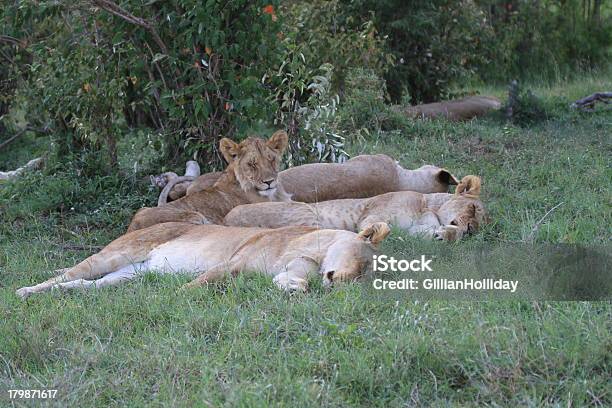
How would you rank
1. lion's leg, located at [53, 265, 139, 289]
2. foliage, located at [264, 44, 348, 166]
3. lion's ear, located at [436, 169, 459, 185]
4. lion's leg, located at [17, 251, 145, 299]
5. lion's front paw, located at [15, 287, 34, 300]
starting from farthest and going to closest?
1. foliage, located at [264, 44, 348, 166]
2. lion's ear, located at [436, 169, 459, 185]
3. lion's leg, located at [17, 251, 145, 299]
4. lion's leg, located at [53, 265, 139, 289]
5. lion's front paw, located at [15, 287, 34, 300]

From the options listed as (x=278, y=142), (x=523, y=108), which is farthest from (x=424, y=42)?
(x=278, y=142)

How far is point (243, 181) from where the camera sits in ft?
22.2

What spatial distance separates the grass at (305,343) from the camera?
3.60 m

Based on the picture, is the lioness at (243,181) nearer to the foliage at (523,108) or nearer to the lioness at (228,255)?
the lioness at (228,255)

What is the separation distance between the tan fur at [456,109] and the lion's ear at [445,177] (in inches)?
117

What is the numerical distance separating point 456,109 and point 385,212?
174 inches

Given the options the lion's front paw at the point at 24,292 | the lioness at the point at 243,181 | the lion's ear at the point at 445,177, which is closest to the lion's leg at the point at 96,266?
the lion's front paw at the point at 24,292

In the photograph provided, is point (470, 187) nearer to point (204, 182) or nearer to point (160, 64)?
point (204, 182)

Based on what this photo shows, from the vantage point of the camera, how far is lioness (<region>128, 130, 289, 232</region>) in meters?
6.68

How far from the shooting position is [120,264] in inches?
222

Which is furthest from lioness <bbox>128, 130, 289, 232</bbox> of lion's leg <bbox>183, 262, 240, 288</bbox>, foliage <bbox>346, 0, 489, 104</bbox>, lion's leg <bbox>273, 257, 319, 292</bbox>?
foliage <bbox>346, 0, 489, 104</bbox>

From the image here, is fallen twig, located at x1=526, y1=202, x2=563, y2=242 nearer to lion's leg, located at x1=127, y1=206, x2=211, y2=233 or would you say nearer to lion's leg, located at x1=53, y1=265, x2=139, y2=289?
lion's leg, located at x1=127, y1=206, x2=211, y2=233

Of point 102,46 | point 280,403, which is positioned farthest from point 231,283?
point 102,46

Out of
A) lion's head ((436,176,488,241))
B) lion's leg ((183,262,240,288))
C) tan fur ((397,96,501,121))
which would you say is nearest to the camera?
lion's leg ((183,262,240,288))
